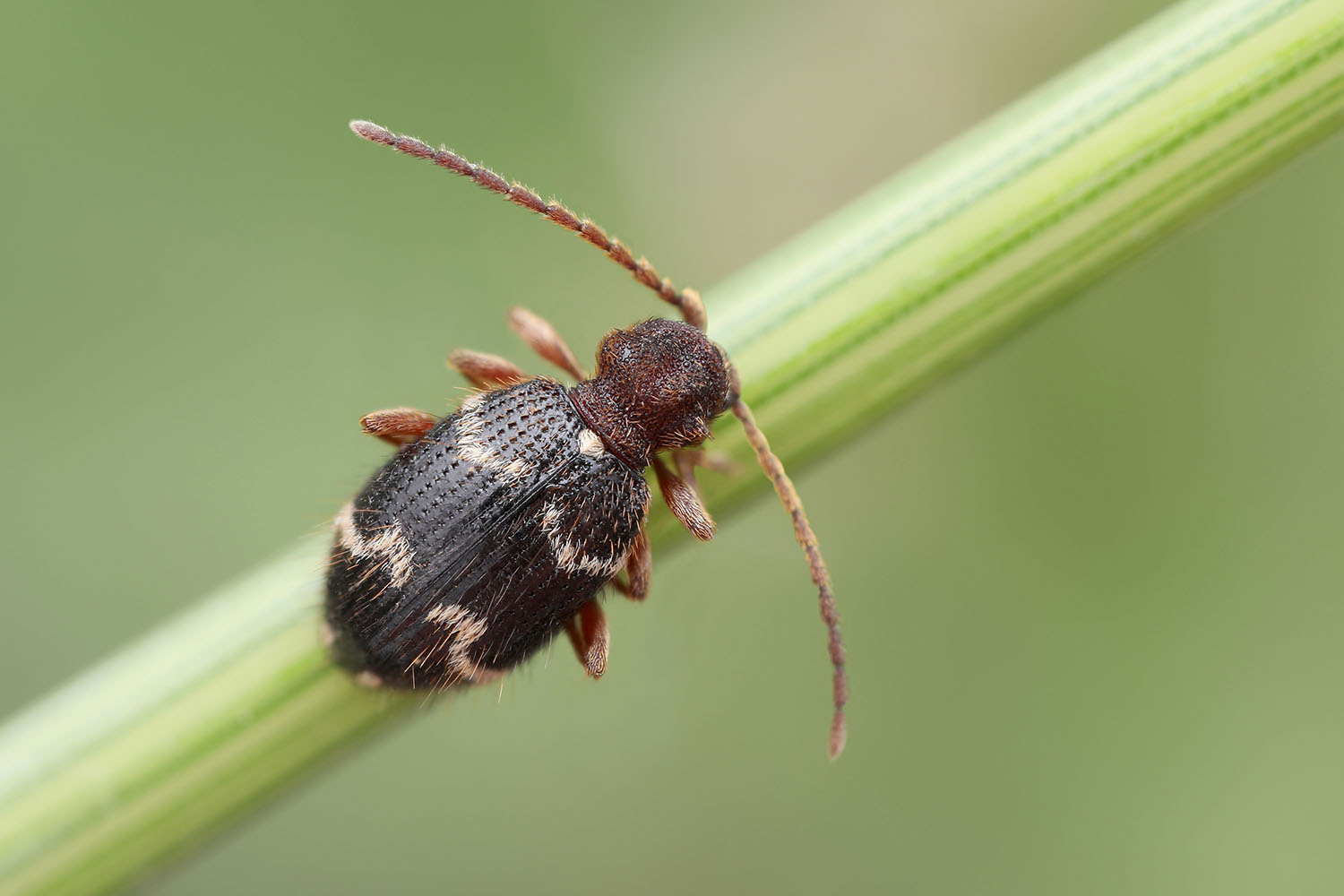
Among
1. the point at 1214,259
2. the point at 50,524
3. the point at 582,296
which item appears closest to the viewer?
the point at 50,524

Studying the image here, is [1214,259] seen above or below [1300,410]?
above

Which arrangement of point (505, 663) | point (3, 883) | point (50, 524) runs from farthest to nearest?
1. point (50, 524)
2. point (505, 663)
3. point (3, 883)

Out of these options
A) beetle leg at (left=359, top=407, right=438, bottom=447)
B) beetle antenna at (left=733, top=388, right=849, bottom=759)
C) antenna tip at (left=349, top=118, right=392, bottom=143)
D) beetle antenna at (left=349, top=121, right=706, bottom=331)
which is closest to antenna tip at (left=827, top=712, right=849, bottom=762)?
beetle antenna at (left=733, top=388, right=849, bottom=759)

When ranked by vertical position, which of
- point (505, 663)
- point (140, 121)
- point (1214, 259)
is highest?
point (140, 121)

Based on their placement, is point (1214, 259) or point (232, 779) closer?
point (232, 779)

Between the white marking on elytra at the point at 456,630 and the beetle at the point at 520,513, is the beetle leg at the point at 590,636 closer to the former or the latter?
the beetle at the point at 520,513

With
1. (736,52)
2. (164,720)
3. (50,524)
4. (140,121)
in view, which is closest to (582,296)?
(736,52)

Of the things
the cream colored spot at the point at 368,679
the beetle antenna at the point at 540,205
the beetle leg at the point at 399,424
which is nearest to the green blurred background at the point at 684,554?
the beetle leg at the point at 399,424

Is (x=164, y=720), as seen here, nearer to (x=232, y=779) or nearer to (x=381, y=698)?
(x=232, y=779)
